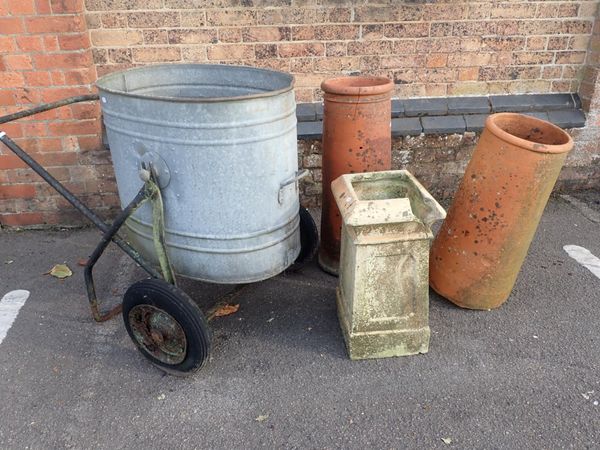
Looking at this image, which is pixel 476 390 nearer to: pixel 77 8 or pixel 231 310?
pixel 231 310

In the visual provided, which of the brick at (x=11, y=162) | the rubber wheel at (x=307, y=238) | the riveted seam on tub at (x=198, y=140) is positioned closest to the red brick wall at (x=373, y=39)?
the brick at (x=11, y=162)

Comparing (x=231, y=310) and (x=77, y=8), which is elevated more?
(x=77, y=8)

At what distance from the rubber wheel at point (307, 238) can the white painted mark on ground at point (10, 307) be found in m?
1.72

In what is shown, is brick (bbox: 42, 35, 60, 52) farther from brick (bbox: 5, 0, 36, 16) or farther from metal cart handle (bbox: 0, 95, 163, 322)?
metal cart handle (bbox: 0, 95, 163, 322)

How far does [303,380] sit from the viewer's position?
2.57 meters

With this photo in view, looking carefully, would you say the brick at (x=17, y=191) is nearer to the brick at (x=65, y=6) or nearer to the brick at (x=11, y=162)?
the brick at (x=11, y=162)

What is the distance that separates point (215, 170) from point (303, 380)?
1131 mm

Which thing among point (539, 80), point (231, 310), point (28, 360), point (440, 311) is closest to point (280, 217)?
point (231, 310)

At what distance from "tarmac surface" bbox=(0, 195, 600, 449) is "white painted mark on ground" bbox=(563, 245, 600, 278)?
14 centimetres

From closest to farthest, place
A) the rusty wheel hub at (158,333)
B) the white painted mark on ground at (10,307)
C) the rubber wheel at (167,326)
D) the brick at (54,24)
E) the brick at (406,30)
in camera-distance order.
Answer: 1. the rubber wheel at (167,326)
2. the rusty wheel hub at (158,333)
3. the white painted mark on ground at (10,307)
4. the brick at (54,24)
5. the brick at (406,30)

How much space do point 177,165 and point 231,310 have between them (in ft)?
3.69

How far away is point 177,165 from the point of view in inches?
90.6

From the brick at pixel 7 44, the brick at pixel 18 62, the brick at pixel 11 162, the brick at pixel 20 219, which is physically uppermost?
the brick at pixel 7 44

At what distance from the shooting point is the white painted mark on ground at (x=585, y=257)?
348cm
